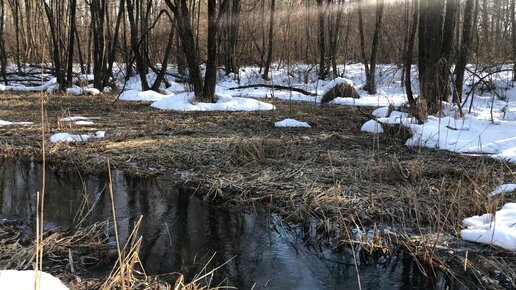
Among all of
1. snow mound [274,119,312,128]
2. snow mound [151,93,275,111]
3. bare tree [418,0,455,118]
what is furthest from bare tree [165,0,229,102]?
bare tree [418,0,455,118]

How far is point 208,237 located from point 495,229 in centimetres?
251

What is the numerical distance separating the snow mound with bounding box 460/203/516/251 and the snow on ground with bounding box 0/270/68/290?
10.7 ft

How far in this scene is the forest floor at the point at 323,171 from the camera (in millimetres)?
4012

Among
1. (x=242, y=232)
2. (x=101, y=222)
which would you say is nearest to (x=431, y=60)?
(x=242, y=232)

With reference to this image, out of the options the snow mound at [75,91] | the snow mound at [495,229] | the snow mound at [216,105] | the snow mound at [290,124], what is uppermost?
the snow mound at [75,91]

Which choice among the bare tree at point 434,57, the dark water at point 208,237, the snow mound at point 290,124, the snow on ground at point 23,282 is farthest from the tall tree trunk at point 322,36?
the snow on ground at point 23,282

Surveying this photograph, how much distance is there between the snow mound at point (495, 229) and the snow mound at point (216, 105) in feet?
28.6

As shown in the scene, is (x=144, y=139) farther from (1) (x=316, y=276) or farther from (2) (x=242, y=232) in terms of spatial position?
(1) (x=316, y=276)

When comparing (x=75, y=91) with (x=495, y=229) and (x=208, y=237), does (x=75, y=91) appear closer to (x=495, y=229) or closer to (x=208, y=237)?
(x=208, y=237)

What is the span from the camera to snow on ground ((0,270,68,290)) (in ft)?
7.76

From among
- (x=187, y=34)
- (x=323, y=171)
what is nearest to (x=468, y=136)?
(x=323, y=171)

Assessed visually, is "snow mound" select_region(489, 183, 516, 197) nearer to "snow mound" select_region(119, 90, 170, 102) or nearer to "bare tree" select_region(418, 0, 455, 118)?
"bare tree" select_region(418, 0, 455, 118)

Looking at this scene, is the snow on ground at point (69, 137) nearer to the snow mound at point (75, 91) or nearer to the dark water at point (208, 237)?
the dark water at point (208, 237)

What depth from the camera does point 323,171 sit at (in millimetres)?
5934
